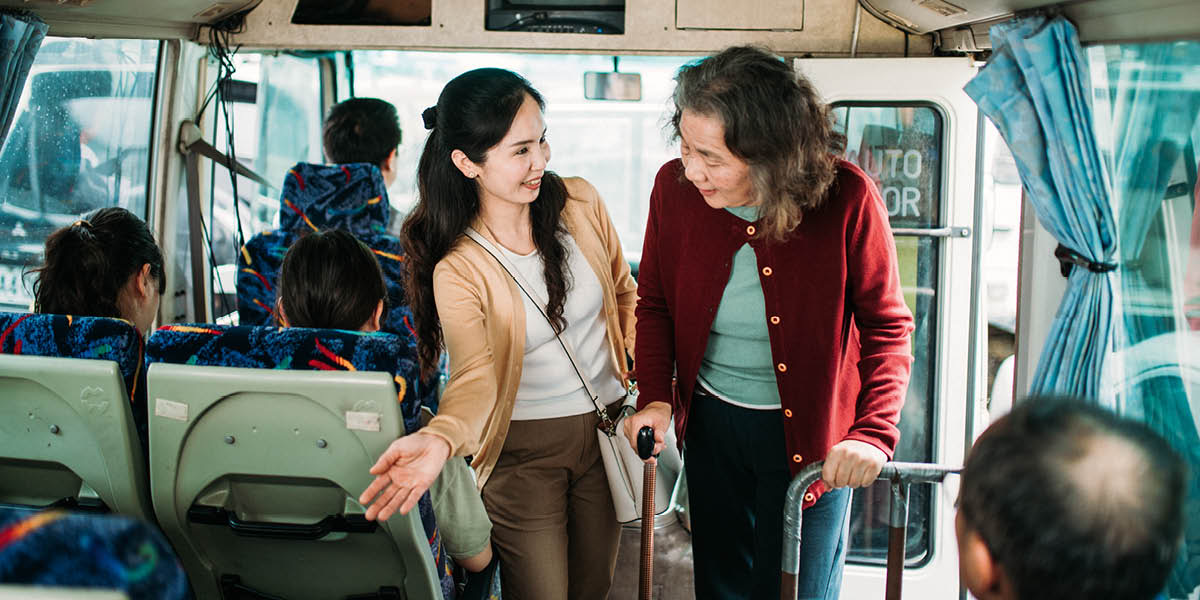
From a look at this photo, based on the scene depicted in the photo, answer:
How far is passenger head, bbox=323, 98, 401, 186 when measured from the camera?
3.62 metres

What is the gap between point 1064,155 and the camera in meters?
2.40

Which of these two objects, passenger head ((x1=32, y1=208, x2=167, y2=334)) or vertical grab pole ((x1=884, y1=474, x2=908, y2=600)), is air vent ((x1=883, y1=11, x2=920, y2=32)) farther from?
passenger head ((x1=32, y1=208, x2=167, y2=334))

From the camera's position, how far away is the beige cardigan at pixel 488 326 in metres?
2.04

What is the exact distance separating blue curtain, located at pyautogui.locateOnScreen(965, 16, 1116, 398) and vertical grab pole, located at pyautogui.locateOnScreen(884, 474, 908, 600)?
96cm

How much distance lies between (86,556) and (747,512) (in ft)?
4.93

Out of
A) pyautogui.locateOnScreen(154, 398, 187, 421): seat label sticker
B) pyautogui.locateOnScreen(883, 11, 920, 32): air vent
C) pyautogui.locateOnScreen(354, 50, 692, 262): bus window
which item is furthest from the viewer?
pyautogui.locateOnScreen(354, 50, 692, 262): bus window

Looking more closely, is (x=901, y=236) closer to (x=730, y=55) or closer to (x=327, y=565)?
(x=730, y=55)

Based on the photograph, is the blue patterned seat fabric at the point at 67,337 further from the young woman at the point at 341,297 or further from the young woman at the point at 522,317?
the young woman at the point at 522,317

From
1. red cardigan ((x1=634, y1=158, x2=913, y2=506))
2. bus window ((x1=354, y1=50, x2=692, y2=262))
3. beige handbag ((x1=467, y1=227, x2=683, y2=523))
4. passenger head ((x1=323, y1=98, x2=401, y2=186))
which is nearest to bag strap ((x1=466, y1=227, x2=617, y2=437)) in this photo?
beige handbag ((x1=467, y1=227, x2=683, y2=523))

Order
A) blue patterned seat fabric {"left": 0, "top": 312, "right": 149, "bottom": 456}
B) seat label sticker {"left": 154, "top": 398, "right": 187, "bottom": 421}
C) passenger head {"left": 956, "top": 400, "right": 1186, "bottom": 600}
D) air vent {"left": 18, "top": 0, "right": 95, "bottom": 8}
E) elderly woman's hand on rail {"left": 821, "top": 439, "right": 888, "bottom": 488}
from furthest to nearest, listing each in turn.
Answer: air vent {"left": 18, "top": 0, "right": 95, "bottom": 8} → blue patterned seat fabric {"left": 0, "top": 312, "right": 149, "bottom": 456} → seat label sticker {"left": 154, "top": 398, "right": 187, "bottom": 421} → elderly woman's hand on rail {"left": 821, "top": 439, "right": 888, "bottom": 488} → passenger head {"left": 956, "top": 400, "right": 1186, "bottom": 600}

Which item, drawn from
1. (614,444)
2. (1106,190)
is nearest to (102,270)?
(614,444)

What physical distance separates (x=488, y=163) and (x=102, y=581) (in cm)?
148

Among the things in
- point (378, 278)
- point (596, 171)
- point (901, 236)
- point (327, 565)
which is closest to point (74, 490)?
point (327, 565)

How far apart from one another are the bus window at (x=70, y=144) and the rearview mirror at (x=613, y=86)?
5.72ft
